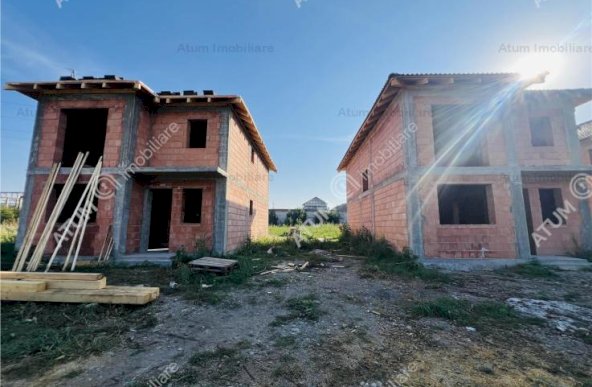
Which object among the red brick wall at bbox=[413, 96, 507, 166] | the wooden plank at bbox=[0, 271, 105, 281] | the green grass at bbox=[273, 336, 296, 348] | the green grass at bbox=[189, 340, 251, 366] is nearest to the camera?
the green grass at bbox=[189, 340, 251, 366]

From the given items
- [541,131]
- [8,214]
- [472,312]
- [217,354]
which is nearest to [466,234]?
[472,312]

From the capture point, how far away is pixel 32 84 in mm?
7570

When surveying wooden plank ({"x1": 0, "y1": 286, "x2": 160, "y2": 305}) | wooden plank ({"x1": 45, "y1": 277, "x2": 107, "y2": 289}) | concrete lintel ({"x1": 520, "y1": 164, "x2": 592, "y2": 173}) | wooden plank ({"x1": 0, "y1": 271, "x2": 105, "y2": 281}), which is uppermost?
concrete lintel ({"x1": 520, "y1": 164, "x2": 592, "y2": 173})

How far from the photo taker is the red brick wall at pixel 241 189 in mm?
9047

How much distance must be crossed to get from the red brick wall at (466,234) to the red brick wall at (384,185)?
636mm

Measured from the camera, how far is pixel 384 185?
30.6 feet

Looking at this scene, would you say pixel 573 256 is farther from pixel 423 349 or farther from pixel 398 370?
pixel 398 370

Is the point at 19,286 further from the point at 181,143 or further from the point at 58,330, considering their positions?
the point at 181,143

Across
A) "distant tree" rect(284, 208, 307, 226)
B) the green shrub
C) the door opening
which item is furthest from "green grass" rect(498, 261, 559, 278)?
the green shrub

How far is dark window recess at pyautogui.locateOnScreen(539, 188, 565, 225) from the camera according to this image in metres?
8.86

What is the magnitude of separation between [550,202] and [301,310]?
11.0m

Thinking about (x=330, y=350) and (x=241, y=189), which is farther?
(x=241, y=189)

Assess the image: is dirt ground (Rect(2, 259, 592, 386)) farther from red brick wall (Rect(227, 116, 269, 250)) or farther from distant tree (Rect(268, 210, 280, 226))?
distant tree (Rect(268, 210, 280, 226))

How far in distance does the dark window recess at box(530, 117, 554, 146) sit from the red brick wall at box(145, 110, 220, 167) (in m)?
11.8
